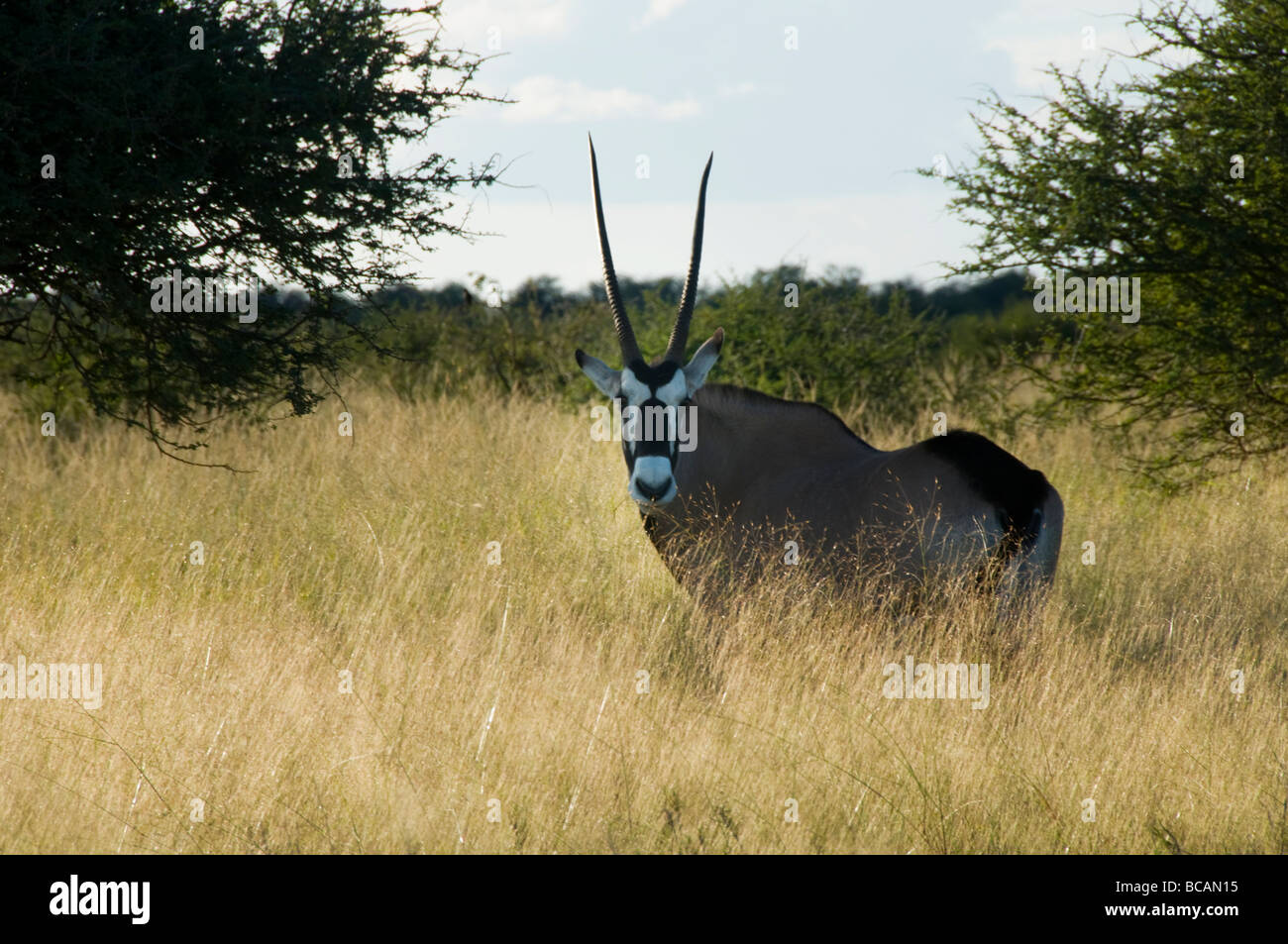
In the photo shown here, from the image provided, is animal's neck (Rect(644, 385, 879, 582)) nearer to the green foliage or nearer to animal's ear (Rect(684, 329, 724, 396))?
animal's ear (Rect(684, 329, 724, 396))

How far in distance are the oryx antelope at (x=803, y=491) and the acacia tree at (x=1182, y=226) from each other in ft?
11.5

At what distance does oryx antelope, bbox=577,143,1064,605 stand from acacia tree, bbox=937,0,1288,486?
3.50 m

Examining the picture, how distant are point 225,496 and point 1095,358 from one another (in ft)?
22.1

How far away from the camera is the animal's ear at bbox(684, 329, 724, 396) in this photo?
20.1ft

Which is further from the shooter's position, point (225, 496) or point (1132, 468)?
point (1132, 468)

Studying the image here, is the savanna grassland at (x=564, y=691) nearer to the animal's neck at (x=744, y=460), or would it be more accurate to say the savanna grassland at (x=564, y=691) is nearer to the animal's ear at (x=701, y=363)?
the animal's neck at (x=744, y=460)

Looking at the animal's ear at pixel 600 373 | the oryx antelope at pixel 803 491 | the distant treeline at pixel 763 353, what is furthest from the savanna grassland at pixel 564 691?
the distant treeline at pixel 763 353

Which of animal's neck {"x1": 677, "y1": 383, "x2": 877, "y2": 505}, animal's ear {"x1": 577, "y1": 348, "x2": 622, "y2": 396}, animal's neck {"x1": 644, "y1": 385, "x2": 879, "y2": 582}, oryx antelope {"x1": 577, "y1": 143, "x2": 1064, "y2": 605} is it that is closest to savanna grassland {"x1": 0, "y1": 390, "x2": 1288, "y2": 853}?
oryx antelope {"x1": 577, "y1": 143, "x2": 1064, "y2": 605}

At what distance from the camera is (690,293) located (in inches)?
263
